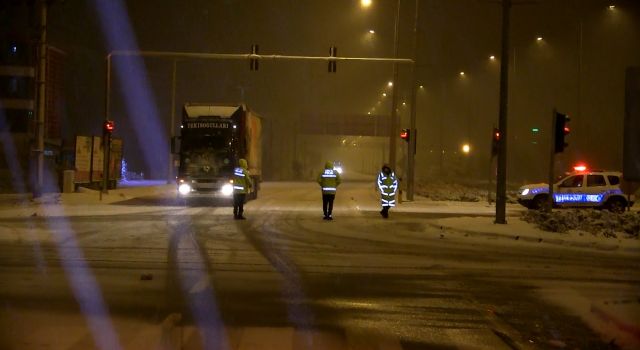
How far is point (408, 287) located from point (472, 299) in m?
1.14

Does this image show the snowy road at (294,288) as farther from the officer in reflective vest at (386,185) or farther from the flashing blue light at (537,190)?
the flashing blue light at (537,190)

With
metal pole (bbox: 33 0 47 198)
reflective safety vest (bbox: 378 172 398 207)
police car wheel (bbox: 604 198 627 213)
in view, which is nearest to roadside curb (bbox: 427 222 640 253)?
reflective safety vest (bbox: 378 172 398 207)

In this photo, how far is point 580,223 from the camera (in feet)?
62.7

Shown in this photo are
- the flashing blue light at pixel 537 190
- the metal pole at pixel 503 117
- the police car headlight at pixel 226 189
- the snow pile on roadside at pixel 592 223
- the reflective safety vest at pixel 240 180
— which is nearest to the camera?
the snow pile on roadside at pixel 592 223

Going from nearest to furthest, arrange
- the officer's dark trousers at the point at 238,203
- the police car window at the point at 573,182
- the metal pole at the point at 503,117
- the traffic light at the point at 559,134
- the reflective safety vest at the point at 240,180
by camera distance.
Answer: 1. the metal pole at the point at 503,117
2. the traffic light at the point at 559,134
3. the reflective safety vest at the point at 240,180
4. the officer's dark trousers at the point at 238,203
5. the police car window at the point at 573,182

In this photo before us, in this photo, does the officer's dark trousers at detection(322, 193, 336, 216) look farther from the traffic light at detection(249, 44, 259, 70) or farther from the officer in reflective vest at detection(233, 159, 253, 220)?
the traffic light at detection(249, 44, 259, 70)

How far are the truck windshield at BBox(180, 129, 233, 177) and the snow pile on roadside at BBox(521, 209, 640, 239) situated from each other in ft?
39.7

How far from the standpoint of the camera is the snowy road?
299 inches

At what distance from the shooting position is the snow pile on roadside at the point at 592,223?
18.2 m

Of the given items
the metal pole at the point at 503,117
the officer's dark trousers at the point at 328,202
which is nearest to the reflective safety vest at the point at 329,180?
the officer's dark trousers at the point at 328,202

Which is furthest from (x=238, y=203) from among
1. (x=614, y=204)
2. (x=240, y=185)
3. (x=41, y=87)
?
(x=614, y=204)

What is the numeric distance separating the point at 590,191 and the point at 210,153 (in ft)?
47.5

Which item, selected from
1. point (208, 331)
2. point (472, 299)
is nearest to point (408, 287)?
point (472, 299)

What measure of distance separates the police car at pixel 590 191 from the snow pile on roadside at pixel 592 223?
6870mm
